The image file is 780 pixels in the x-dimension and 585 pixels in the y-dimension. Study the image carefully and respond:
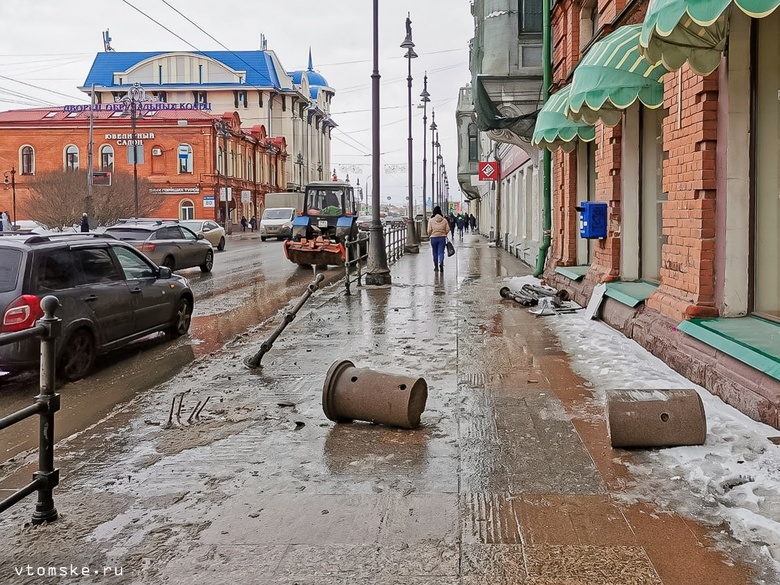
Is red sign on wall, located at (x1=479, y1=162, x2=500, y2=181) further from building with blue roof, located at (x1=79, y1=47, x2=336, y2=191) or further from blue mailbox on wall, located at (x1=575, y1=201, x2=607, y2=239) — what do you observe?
building with blue roof, located at (x1=79, y1=47, x2=336, y2=191)

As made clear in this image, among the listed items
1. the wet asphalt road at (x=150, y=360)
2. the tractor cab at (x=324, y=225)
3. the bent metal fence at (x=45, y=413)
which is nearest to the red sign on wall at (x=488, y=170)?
the tractor cab at (x=324, y=225)

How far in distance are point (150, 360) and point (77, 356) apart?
48.5 inches

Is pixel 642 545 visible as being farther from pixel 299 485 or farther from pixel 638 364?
pixel 638 364

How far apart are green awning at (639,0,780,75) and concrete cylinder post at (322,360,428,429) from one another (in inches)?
122

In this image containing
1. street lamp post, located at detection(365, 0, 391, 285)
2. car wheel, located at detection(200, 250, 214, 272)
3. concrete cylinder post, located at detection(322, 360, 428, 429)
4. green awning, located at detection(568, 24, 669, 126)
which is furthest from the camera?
car wheel, located at detection(200, 250, 214, 272)

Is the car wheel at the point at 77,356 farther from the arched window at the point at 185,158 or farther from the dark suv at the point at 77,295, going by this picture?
the arched window at the point at 185,158

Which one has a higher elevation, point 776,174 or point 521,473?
point 776,174

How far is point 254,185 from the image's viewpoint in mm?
76500

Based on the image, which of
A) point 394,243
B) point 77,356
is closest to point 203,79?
point 394,243

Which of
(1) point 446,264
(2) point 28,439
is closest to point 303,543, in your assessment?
(2) point 28,439

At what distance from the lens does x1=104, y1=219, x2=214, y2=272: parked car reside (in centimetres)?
2117

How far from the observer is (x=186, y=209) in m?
63.8

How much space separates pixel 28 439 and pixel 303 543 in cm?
335

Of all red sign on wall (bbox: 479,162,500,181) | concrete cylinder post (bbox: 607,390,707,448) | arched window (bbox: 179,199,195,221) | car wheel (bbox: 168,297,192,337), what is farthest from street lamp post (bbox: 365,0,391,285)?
arched window (bbox: 179,199,195,221)
